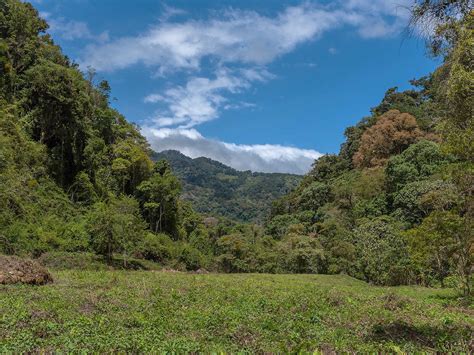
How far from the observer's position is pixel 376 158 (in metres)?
54.7

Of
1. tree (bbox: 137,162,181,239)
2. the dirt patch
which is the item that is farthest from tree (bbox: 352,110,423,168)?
the dirt patch

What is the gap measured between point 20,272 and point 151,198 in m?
34.7

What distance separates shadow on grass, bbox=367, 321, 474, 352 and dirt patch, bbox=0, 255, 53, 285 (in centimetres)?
1239

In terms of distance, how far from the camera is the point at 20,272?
51.1 ft

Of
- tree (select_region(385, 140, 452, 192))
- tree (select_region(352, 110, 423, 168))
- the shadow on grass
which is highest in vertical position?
tree (select_region(352, 110, 423, 168))

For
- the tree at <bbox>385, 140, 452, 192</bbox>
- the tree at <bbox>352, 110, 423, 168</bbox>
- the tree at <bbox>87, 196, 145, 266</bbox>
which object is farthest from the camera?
the tree at <bbox>352, 110, 423, 168</bbox>

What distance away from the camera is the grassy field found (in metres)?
7.52

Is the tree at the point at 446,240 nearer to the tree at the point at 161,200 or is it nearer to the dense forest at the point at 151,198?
the dense forest at the point at 151,198

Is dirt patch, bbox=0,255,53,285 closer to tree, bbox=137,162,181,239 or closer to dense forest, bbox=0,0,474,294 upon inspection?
dense forest, bbox=0,0,474,294

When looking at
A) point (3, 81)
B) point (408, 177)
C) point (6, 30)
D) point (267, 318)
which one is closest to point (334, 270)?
point (408, 177)

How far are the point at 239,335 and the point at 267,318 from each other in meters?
1.99

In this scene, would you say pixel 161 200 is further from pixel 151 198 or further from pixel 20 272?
pixel 20 272

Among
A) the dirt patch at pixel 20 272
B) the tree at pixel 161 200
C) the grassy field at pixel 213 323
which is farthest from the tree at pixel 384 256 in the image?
the tree at pixel 161 200

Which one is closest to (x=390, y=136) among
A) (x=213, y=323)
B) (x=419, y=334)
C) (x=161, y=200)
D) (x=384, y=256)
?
(x=384, y=256)
